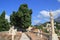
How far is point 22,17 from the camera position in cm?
4603

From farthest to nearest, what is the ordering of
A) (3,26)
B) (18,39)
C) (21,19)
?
(3,26), (21,19), (18,39)

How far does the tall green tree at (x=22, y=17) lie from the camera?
4581 cm

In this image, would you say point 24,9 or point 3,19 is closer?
point 24,9

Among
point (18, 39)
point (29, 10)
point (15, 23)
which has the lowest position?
point (18, 39)

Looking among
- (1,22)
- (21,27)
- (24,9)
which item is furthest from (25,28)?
(1,22)

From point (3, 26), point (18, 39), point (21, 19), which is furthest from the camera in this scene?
point (3, 26)

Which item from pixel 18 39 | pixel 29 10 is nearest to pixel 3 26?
pixel 29 10

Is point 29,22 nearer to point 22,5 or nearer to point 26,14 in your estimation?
point 26,14

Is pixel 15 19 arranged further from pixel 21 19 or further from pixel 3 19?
pixel 3 19

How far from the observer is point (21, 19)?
45812 millimetres

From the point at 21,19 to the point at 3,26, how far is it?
7993 millimetres

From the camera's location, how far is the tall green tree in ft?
150

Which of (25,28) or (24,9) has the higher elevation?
(24,9)

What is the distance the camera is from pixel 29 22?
155 feet
